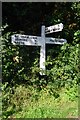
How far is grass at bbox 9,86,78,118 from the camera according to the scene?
6389 mm

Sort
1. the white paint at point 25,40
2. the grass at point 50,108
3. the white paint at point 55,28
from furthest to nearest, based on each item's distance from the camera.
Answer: the white paint at point 55,28, the white paint at point 25,40, the grass at point 50,108

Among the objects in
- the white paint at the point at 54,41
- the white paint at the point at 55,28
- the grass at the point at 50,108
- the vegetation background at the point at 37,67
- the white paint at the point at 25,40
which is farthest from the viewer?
the white paint at the point at 54,41

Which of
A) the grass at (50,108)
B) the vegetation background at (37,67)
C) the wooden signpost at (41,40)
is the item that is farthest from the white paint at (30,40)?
the grass at (50,108)

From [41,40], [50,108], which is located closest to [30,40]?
[41,40]

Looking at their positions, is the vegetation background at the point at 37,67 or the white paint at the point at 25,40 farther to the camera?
the white paint at the point at 25,40

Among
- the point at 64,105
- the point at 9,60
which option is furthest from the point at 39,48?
the point at 64,105

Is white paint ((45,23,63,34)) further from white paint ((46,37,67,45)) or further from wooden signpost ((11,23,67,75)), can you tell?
white paint ((46,37,67,45))

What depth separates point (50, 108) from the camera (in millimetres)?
6660

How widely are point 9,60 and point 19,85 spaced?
2.11 ft

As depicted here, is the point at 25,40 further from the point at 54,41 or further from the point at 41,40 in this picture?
the point at 54,41

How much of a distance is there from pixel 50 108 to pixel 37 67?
1597 mm

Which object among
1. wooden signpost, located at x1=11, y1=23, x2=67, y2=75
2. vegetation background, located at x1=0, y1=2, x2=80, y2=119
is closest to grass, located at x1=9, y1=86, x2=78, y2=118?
vegetation background, located at x1=0, y1=2, x2=80, y2=119

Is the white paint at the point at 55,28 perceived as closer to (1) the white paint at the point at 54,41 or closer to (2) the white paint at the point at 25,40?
(1) the white paint at the point at 54,41

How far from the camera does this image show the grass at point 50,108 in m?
6.39
